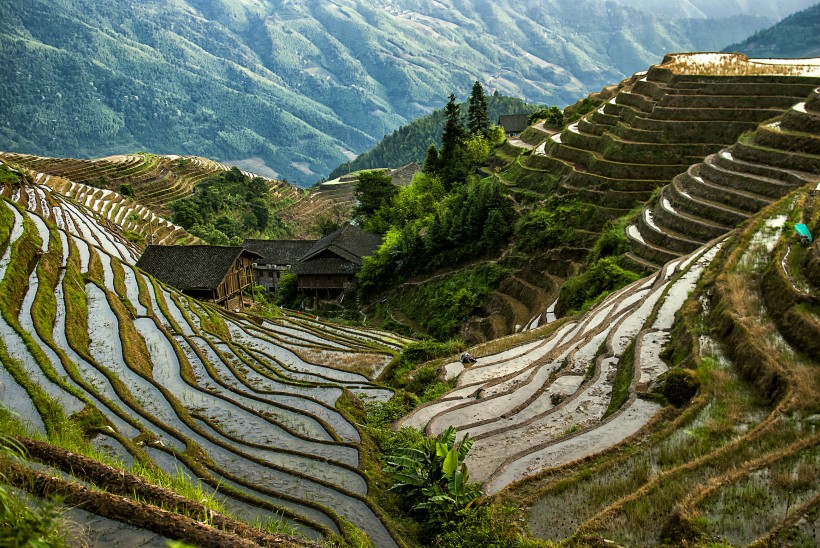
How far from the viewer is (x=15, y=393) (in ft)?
43.1

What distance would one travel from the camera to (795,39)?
602ft

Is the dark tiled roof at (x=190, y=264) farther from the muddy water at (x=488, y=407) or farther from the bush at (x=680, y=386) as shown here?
the bush at (x=680, y=386)

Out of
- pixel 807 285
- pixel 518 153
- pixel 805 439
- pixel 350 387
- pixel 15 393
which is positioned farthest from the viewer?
pixel 518 153

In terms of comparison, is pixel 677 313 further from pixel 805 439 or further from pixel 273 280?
pixel 273 280

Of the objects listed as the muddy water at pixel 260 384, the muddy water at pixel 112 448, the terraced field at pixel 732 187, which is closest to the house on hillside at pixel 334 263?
the terraced field at pixel 732 187

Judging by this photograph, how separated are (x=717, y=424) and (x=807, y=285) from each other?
542 centimetres

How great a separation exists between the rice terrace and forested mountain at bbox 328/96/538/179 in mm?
110945

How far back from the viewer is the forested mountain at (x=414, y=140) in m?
151

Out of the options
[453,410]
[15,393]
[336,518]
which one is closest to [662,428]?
[453,410]

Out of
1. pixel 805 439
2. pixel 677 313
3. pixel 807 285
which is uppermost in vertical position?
pixel 807 285

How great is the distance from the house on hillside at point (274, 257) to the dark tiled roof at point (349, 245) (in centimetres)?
250

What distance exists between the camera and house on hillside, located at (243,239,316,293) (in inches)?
2221

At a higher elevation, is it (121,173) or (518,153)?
(518,153)

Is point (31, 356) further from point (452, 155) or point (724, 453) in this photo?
point (452, 155)
